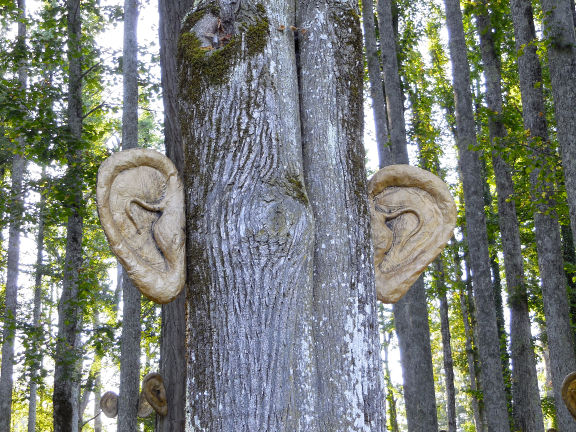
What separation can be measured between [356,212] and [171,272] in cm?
78

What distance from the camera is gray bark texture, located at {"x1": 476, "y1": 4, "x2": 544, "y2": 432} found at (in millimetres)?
12836

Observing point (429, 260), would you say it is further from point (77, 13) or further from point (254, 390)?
point (77, 13)

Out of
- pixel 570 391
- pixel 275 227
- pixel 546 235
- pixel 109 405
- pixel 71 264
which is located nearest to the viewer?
pixel 275 227

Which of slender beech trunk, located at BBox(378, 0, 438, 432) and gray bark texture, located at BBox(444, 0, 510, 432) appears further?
slender beech trunk, located at BBox(378, 0, 438, 432)

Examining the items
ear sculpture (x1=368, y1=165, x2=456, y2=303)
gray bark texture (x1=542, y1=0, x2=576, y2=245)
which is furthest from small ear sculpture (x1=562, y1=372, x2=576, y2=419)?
ear sculpture (x1=368, y1=165, x2=456, y2=303)

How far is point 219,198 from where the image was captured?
96.7 inches

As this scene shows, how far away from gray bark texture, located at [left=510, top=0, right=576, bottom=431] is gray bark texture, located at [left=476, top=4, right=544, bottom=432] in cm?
92

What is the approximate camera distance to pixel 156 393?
5.63 meters

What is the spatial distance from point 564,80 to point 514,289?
638 cm

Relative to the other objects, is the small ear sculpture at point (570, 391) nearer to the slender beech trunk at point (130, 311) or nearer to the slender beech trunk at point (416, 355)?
the slender beech trunk at point (416, 355)

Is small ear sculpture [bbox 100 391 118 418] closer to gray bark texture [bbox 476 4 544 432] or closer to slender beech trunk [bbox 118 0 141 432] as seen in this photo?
slender beech trunk [bbox 118 0 141 432]

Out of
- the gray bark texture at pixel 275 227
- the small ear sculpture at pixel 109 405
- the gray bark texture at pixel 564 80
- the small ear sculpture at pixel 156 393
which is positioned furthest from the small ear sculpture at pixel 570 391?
the small ear sculpture at pixel 109 405

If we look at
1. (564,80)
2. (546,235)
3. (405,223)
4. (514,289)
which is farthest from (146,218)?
(514,289)

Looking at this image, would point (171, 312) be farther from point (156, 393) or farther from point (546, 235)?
point (546, 235)
